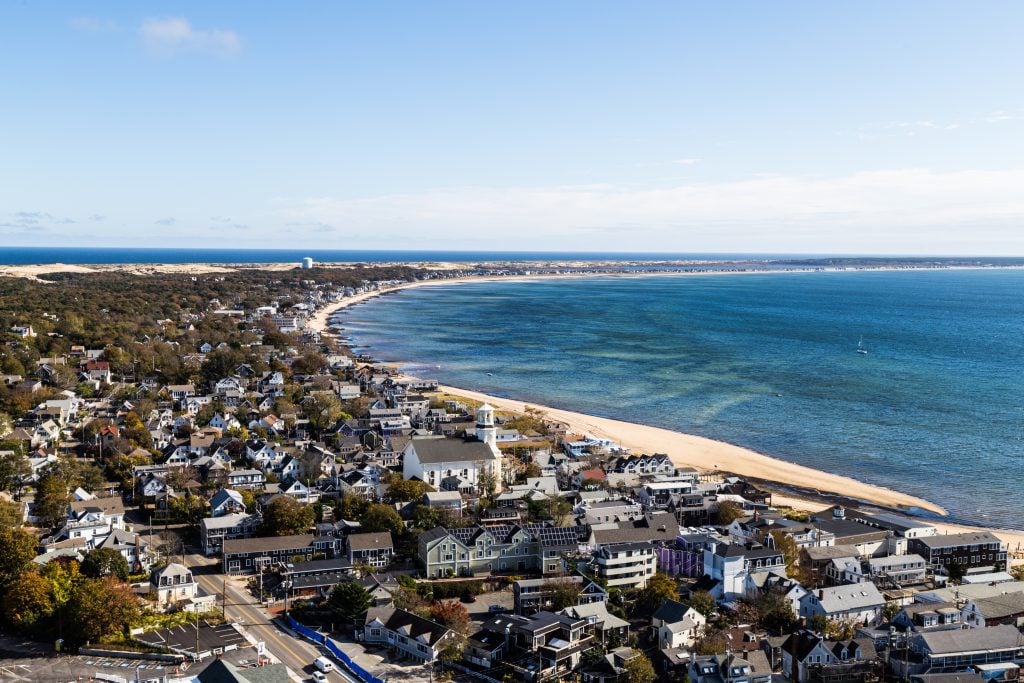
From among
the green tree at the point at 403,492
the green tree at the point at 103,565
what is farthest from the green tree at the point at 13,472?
the green tree at the point at 403,492

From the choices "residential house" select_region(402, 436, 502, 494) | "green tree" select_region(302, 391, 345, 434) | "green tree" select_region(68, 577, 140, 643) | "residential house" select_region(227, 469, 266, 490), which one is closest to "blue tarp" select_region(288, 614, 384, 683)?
"green tree" select_region(68, 577, 140, 643)

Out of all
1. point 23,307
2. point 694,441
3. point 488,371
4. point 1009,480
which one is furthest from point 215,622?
point 23,307

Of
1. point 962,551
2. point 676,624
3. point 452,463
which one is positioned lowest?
point 962,551

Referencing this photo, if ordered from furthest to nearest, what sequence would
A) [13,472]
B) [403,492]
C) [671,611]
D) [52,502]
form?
1. [13,472]
2. [403,492]
3. [52,502]
4. [671,611]

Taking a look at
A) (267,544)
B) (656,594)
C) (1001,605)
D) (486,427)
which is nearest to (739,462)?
(486,427)

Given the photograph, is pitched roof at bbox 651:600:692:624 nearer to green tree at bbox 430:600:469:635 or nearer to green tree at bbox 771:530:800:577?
green tree at bbox 430:600:469:635

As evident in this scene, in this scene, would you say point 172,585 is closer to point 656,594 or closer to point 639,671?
point 639,671

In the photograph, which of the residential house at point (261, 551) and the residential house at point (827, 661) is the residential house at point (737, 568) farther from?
the residential house at point (261, 551)
